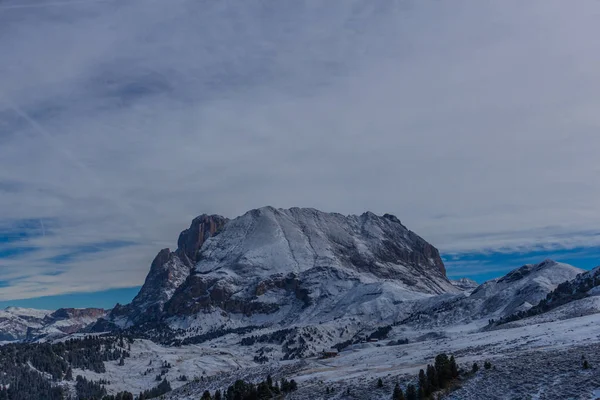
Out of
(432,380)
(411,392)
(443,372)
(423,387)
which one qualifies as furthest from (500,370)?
(411,392)

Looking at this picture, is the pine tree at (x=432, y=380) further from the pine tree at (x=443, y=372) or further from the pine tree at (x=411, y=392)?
the pine tree at (x=411, y=392)

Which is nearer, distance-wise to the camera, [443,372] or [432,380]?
[432,380]

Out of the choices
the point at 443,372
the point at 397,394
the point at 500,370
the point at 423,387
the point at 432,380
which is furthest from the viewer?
the point at 443,372

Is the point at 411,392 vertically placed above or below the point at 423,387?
below

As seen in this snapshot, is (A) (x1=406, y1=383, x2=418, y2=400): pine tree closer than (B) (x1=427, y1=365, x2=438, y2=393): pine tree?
Yes

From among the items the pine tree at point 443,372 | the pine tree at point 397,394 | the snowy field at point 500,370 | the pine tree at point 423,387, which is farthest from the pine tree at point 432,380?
the pine tree at point 397,394

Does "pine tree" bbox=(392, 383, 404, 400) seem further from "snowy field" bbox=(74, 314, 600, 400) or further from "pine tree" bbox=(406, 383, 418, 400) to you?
"snowy field" bbox=(74, 314, 600, 400)

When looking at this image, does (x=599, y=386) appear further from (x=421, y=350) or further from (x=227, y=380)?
(x=227, y=380)

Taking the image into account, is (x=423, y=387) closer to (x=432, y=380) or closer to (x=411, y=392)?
(x=411, y=392)

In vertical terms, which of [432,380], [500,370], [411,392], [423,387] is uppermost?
[432,380]

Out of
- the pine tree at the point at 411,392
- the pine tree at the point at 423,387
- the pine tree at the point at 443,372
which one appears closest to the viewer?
the pine tree at the point at 423,387

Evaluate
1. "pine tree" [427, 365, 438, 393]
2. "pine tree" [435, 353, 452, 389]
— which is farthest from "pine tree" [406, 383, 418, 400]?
"pine tree" [435, 353, 452, 389]

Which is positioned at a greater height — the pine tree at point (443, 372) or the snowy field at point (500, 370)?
the pine tree at point (443, 372)

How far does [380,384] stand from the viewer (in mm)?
85000
